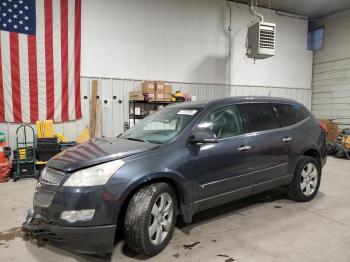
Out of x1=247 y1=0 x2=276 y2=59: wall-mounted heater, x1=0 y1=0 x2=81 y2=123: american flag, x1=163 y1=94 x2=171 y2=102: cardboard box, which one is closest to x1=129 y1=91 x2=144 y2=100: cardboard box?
x1=163 y1=94 x2=171 y2=102: cardboard box

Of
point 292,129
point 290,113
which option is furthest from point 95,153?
point 290,113

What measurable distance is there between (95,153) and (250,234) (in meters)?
1.71

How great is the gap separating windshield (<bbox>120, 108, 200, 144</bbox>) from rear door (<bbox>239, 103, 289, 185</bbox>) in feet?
2.31

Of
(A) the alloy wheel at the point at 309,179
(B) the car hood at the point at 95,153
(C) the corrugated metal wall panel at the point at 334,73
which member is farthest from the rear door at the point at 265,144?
(C) the corrugated metal wall panel at the point at 334,73

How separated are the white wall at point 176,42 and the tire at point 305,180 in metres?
4.69

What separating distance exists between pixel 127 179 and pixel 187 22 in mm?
6519

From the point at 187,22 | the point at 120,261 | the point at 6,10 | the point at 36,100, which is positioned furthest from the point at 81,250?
the point at 187,22

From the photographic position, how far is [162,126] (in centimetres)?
307

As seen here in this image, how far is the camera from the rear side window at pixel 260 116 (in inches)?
124

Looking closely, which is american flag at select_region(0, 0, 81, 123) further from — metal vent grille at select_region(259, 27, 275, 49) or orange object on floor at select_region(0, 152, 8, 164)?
metal vent grille at select_region(259, 27, 275, 49)

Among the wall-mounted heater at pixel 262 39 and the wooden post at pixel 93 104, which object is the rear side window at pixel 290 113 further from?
the wooden post at pixel 93 104

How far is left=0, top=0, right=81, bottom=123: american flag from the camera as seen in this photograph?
5699 mm

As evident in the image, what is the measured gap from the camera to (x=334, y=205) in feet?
11.8

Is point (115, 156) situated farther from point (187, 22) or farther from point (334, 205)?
point (187, 22)
